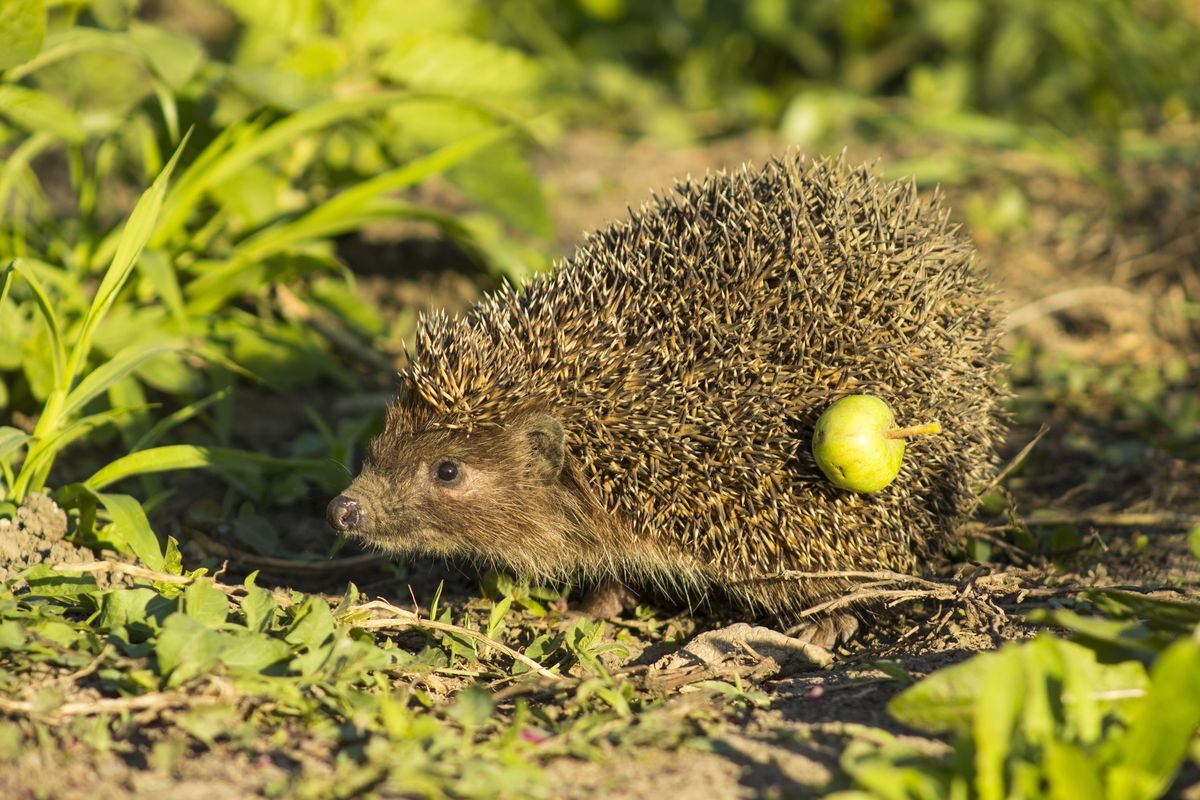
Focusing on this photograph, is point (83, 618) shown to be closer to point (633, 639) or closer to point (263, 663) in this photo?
point (263, 663)

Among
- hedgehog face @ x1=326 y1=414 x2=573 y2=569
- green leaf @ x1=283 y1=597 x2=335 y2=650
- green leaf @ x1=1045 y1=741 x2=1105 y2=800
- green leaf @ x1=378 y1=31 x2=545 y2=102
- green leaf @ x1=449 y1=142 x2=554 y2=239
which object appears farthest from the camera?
green leaf @ x1=378 y1=31 x2=545 y2=102

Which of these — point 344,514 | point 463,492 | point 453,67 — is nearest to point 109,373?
point 344,514

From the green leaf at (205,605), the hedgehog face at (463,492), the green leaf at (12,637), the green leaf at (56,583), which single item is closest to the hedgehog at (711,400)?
the hedgehog face at (463,492)

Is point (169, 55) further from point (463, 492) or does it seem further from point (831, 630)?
point (831, 630)

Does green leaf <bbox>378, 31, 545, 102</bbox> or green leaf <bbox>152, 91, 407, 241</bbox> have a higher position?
green leaf <bbox>378, 31, 545, 102</bbox>

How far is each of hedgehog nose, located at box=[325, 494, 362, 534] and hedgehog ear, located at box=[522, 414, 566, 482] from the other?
0.78 metres

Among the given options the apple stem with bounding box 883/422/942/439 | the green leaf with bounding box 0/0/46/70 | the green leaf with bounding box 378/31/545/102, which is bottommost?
the apple stem with bounding box 883/422/942/439

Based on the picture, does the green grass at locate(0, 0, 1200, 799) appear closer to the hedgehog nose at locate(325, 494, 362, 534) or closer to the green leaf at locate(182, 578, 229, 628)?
the green leaf at locate(182, 578, 229, 628)

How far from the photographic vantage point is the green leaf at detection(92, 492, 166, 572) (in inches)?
200

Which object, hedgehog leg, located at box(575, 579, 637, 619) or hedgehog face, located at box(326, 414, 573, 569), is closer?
hedgehog face, located at box(326, 414, 573, 569)

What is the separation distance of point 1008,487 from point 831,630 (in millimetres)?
1723

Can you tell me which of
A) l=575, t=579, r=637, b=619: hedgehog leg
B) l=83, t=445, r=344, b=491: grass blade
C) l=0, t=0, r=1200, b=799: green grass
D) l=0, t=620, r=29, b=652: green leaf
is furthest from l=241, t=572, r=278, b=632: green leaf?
l=575, t=579, r=637, b=619: hedgehog leg

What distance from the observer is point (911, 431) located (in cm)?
480

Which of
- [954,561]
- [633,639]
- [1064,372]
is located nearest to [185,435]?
[633,639]
